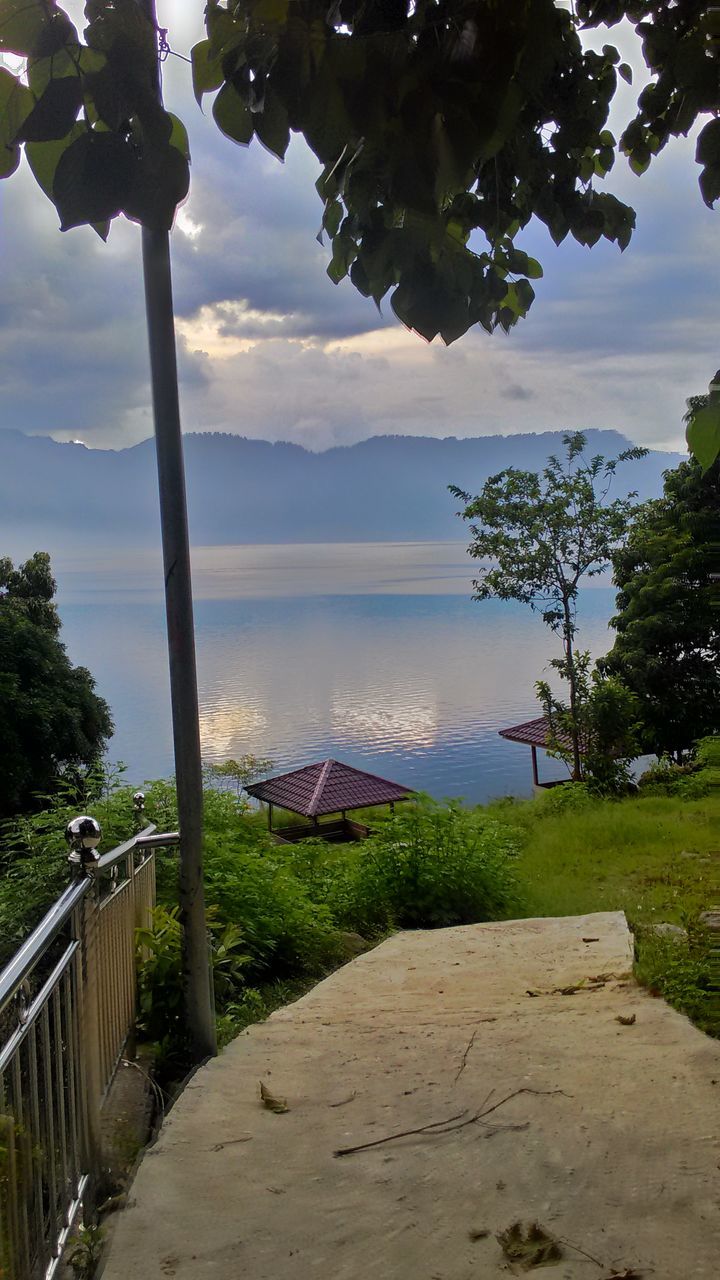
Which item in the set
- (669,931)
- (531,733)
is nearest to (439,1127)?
(669,931)

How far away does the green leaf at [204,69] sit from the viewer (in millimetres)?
1161

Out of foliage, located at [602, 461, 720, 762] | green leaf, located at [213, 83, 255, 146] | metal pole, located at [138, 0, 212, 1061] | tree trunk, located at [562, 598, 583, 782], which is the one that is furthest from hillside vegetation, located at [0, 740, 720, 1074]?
foliage, located at [602, 461, 720, 762]

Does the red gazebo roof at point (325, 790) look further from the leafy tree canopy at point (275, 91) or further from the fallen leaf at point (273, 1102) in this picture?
the leafy tree canopy at point (275, 91)

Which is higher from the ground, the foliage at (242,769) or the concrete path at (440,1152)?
the concrete path at (440,1152)

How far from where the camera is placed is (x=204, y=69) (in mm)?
1177

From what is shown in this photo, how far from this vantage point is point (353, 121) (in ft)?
3.31

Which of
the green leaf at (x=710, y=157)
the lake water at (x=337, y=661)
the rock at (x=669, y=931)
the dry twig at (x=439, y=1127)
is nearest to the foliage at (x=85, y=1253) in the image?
the dry twig at (x=439, y=1127)

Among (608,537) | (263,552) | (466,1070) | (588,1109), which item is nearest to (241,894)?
(466,1070)

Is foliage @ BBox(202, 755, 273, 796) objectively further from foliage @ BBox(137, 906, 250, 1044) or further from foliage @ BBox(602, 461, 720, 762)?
foliage @ BBox(137, 906, 250, 1044)

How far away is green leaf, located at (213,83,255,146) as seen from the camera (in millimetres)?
1232

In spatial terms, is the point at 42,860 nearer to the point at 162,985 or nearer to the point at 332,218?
the point at 162,985

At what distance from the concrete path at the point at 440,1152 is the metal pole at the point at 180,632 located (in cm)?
26

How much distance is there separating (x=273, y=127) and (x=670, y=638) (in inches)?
686

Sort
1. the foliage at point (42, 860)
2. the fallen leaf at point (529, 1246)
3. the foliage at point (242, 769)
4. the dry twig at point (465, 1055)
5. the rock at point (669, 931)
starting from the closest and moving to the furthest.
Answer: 1. the fallen leaf at point (529, 1246)
2. the dry twig at point (465, 1055)
3. the foliage at point (42, 860)
4. the rock at point (669, 931)
5. the foliage at point (242, 769)
